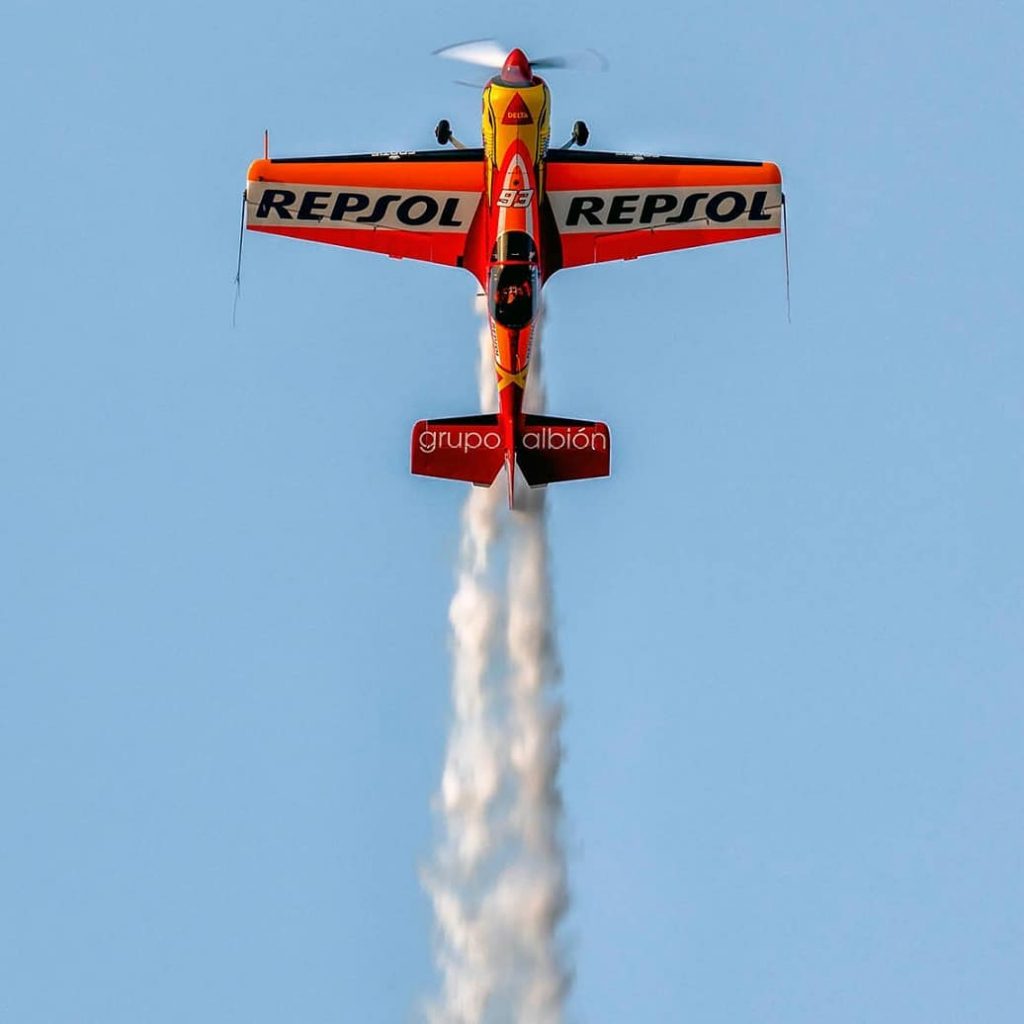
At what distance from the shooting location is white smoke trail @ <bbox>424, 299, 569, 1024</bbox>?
89.6 feet

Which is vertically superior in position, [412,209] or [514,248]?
[412,209]

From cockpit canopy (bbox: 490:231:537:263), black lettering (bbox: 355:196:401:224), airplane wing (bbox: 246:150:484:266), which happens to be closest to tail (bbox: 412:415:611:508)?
cockpit canopy (bbox: 490:231:537:263)

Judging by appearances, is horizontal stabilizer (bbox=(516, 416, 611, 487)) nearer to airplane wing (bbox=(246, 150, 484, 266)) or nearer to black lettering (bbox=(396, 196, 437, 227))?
airplane wing (bbox=(246, 150, 484, 266))

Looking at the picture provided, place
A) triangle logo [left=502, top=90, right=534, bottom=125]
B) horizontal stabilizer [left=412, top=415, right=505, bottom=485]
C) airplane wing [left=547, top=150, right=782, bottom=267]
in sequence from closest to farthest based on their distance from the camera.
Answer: horizontal stabilizer [left=412, top=415, right=505, bottom=485] → triangle logo [left=502, top=90, right=534, bottom=125] → airplane wing [left=547, top=150, right=782, bottom=267]

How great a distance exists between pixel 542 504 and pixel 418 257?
375 centimetres

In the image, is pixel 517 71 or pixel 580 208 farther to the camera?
pixel 580 208

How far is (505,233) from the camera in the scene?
1078 inches

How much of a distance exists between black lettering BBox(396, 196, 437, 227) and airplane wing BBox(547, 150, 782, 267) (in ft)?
5.47

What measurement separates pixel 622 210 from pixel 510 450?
442 centimetres

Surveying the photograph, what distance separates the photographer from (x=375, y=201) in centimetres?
2920

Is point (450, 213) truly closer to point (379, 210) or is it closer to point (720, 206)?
point (379, 210)

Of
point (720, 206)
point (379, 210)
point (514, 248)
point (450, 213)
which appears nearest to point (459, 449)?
point (514, 248)

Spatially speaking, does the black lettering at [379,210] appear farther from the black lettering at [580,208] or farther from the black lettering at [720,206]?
the black lettering at [720,206]

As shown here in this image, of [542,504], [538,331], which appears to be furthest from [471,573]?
[538,331]
